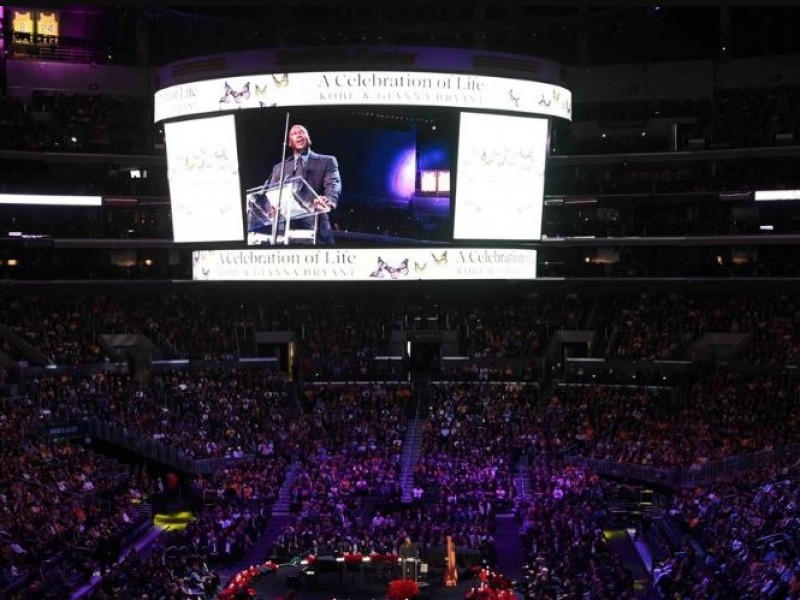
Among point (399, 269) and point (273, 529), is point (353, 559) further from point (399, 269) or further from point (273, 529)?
point (399, 269)

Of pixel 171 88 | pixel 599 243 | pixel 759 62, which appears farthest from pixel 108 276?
pixel 759 62

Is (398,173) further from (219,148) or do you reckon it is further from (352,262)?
(219,148)

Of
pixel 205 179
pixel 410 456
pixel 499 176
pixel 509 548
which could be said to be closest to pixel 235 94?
pixel 205 179

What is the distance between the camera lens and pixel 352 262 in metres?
40.6

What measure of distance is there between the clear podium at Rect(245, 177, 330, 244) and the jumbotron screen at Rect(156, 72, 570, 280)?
0.11 ft

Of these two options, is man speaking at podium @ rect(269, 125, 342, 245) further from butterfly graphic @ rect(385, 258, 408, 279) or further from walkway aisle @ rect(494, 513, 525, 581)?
walkway aisle @ rect(494, 513, 525, 581)

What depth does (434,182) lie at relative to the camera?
39469 millimetres

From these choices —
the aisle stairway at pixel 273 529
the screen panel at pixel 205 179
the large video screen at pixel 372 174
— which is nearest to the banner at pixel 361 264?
the large video screen at pixel 372 174

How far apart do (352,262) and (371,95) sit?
618 centimetres

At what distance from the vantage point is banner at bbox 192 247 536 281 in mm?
40500

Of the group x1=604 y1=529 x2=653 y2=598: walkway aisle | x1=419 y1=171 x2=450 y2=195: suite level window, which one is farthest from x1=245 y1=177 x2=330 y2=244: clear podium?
x1=604 y1=529 x2=653 y2=598: walkway aisle

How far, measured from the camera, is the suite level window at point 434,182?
39344mm

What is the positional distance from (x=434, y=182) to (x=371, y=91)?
4000mm

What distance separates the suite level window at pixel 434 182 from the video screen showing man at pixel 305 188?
282 cm
